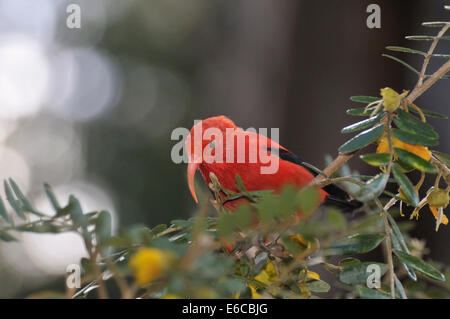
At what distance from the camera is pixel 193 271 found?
0.51 metres

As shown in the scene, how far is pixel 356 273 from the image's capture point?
816 millimetres

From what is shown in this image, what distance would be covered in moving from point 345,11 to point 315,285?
8.86 feet

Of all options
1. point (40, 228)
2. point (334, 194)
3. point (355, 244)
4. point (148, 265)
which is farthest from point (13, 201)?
point (334, 194)

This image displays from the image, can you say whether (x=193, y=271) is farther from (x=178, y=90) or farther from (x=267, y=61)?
(x=178, y=90)

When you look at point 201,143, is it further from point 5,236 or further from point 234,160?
point 5,236

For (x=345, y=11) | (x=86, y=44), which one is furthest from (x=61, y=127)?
(x=345, y=11)

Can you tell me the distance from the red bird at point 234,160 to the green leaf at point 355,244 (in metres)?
0.74

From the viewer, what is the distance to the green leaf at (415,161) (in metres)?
0.83

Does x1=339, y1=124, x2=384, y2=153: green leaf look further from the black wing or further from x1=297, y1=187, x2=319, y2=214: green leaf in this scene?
the black wing

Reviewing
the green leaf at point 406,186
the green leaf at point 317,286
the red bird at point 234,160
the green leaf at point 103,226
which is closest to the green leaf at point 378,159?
the green leaf at point 406,186

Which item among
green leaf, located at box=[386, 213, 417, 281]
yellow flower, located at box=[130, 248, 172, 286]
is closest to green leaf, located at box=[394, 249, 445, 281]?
green leaf, located at box=[386, 213, 417, 281]

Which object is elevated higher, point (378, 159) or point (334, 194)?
point (378, 159)

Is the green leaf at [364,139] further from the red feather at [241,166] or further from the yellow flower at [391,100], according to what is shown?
the red feather at [241,166]

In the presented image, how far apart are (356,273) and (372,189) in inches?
6.1
